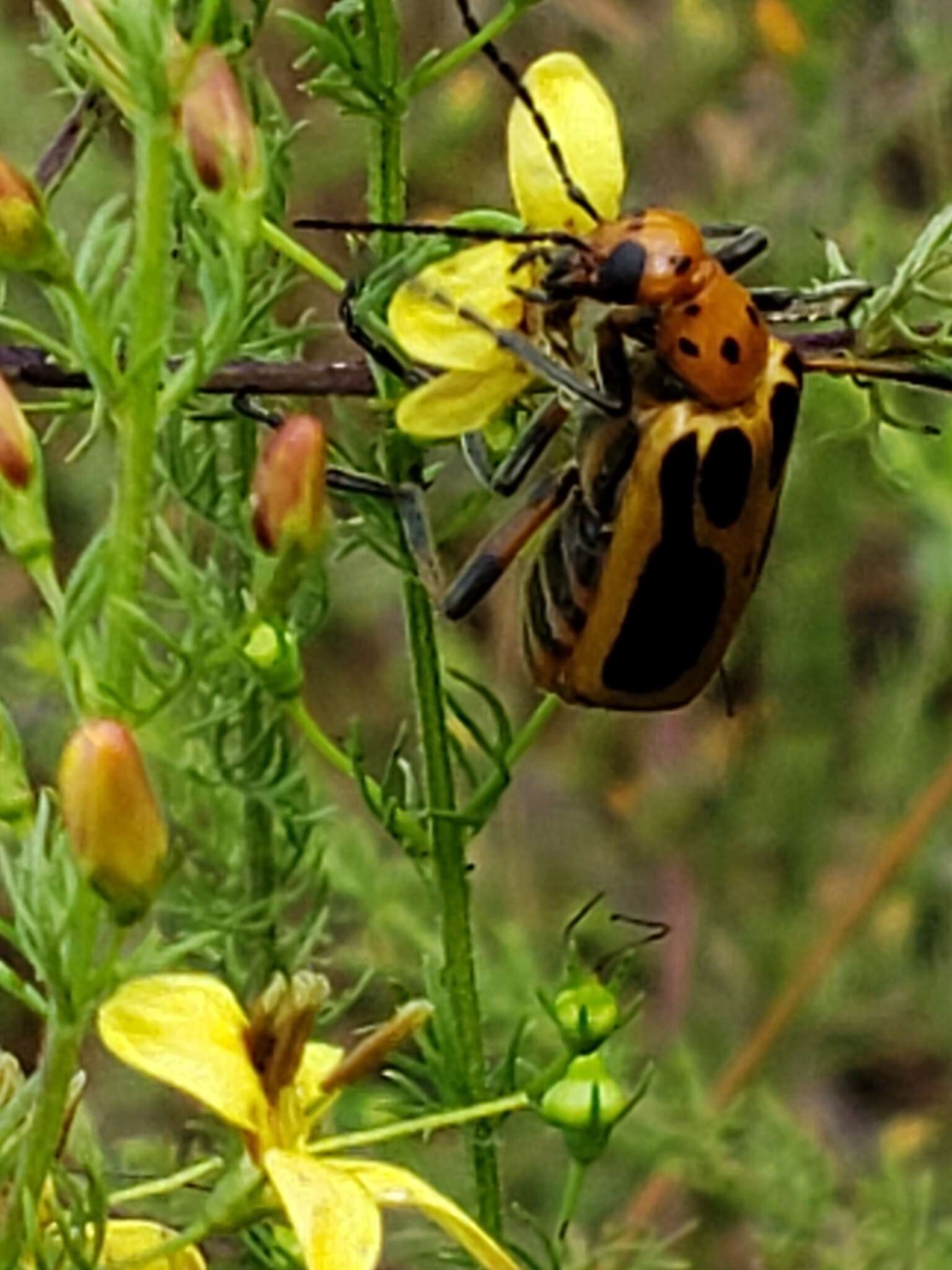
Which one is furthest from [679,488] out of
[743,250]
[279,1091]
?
[279,1091]

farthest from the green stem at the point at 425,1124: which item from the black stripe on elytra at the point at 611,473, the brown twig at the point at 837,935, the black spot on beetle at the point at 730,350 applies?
the brown twig at the point at 837,935

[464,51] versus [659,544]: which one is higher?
[464,51]

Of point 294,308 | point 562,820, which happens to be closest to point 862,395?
point 294,308

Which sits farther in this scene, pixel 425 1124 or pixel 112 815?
pixel 425 1124

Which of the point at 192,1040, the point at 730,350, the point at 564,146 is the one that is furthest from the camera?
the point at 730,350

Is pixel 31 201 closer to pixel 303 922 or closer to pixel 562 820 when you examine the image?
pixel 303 922

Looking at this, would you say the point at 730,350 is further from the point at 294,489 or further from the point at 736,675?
the point at 736,675

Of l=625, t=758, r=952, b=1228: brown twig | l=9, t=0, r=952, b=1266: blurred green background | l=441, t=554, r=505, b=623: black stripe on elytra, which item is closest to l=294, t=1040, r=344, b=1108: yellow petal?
l=441, t=554, r=505, b=623: black stripe on elytra
